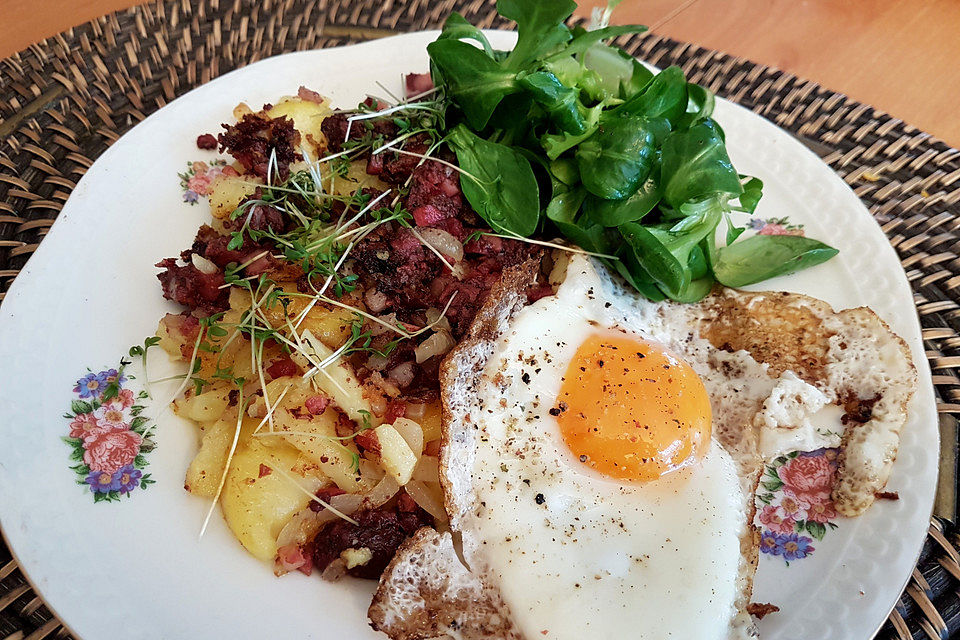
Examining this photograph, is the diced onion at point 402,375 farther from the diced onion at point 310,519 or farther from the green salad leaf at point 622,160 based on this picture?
the green salad leaf at point 622,160

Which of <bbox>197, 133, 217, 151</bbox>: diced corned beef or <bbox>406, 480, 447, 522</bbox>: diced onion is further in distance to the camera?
<bbox>197, 133, 217, 151</bbox>: diced corned beef

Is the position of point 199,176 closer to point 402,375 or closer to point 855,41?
point 402,375

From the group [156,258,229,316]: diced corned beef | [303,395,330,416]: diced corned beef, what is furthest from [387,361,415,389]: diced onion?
[156,258,229,316]: diced corned beef

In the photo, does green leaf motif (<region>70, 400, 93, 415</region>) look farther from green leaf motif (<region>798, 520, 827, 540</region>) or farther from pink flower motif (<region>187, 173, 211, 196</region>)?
green leaf motif (<region>798, 520, 827, 540</region>)

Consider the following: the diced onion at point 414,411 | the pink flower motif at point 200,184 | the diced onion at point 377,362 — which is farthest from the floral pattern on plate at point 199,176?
the diced onion at point 414,411

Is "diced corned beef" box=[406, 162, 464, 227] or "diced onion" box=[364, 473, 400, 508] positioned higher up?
"diced corned beef" box=[406, 162, 464, 227]

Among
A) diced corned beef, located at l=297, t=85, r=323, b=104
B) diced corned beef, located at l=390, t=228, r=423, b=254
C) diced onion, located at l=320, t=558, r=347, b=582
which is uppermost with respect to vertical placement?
diced corned beef, located at l=297, t=85, r=323, b=104
